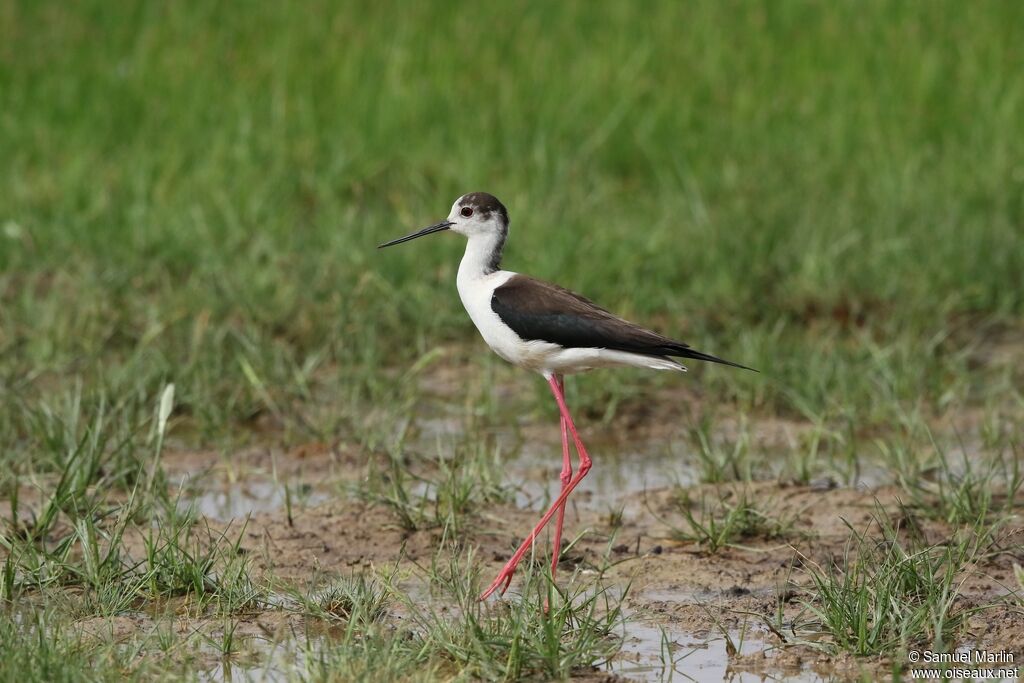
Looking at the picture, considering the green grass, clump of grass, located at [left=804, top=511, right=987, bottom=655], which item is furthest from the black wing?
clump of grass, located at [left=804, top=511, right=987, bottom=655]

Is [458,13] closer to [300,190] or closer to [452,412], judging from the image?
[300,190]

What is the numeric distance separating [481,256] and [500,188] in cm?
315

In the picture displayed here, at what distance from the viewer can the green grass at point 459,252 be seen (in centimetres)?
506

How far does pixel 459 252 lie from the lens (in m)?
7.76

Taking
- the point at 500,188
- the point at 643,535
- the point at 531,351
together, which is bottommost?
the point at 643,535

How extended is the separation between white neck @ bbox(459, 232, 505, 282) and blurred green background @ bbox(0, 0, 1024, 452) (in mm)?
1279

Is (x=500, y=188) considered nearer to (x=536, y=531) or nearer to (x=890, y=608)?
(x=536, y=531)

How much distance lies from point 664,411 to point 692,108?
129 inches

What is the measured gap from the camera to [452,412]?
21.7 ft

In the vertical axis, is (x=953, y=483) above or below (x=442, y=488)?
above

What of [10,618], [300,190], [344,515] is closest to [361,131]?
[300,190]

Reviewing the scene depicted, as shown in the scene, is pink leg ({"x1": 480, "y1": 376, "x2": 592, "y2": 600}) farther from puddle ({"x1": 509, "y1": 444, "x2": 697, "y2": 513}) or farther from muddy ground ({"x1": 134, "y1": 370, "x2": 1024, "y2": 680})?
puddle ({"x1": 509, "y1": 444, "x2": 697, "y2": 513})

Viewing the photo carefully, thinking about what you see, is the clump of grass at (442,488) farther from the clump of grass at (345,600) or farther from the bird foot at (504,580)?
the clump of grass at (345,600)

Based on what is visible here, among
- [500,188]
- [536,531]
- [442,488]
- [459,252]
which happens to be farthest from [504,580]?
[500,188]
